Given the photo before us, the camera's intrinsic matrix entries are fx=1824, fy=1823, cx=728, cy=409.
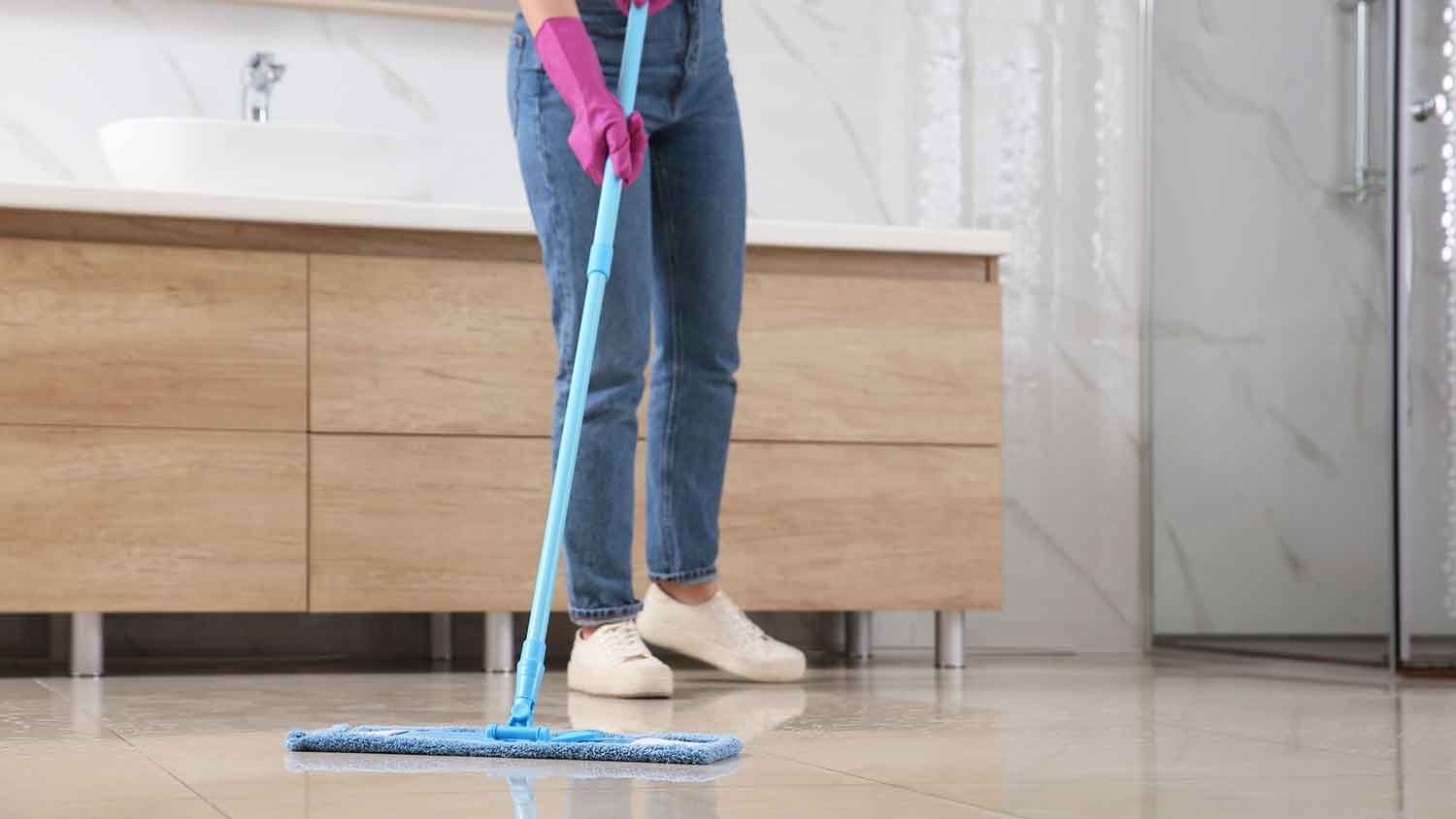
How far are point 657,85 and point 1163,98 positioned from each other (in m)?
1.70

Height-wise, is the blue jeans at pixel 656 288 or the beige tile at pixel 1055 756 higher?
the blue jeans at pixel 656 288

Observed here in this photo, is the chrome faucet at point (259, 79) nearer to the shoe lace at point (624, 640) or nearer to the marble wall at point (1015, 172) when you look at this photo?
the marble wall at point (1015, 172)

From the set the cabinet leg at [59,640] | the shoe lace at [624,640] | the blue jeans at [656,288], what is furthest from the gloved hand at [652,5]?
the cabinet leg at [59,640]

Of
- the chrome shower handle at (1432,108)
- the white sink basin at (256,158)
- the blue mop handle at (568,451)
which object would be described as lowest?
the blue mop handle at (568,451)

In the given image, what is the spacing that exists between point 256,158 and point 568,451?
136 cm

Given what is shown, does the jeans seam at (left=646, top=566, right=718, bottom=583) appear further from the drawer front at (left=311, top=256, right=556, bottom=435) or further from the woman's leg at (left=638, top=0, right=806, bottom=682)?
the drawer front at (left=311, top=256, right=556, bottom=435)

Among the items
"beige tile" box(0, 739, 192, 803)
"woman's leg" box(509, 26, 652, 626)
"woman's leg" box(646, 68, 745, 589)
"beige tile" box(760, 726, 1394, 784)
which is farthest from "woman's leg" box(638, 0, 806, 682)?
"beige tile" box(0, 739, 192, 803)

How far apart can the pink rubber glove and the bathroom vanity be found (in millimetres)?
819

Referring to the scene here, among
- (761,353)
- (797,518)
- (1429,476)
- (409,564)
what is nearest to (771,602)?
(797,518)

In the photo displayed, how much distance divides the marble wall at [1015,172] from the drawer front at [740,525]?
555mm

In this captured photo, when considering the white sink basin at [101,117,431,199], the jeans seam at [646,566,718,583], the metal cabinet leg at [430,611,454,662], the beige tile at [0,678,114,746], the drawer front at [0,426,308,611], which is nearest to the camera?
the beige tile at [0,678,114,746]

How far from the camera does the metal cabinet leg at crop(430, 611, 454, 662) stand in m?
2.93

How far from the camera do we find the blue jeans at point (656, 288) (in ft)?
6.30

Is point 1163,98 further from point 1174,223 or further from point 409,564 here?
point 409,564
